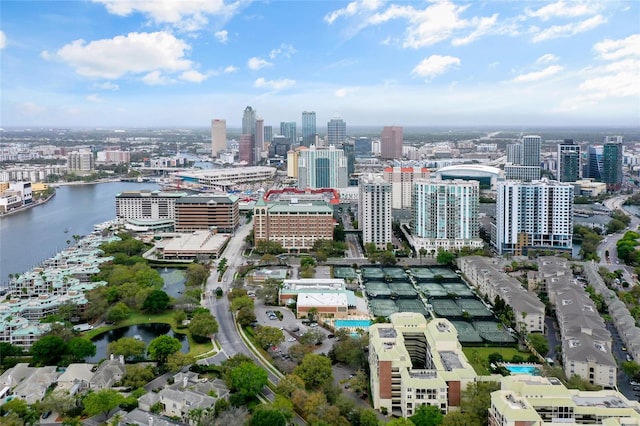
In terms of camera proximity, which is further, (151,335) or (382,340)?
(151,335)

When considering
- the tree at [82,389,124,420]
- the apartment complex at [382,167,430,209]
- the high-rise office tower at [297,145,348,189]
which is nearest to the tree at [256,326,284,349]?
the tree at [82,389,124,420]

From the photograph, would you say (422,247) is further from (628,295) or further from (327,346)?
(327,346)

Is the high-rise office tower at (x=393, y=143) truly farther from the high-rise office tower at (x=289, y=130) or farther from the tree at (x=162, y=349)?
the tree at (x=162, y=349)

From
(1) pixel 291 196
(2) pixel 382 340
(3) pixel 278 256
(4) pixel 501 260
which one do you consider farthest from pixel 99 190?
(2) pixel 382 340

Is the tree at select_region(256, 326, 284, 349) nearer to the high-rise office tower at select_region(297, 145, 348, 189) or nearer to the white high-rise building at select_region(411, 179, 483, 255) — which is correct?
the white high-rise building at select_region(411, 179, 483, 255)

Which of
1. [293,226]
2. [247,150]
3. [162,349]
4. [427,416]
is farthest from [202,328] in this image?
[247,150]

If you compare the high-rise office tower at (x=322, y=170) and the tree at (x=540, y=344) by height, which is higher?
the high-rise office tower at (x=322, y=170)


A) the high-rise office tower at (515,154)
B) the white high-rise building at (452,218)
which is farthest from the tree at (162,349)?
the high-rise office tower at (515,154)
